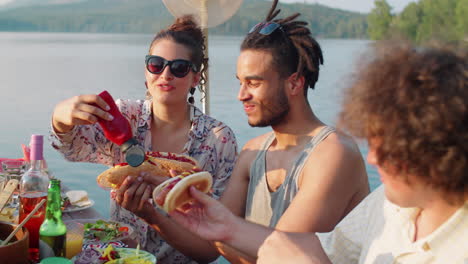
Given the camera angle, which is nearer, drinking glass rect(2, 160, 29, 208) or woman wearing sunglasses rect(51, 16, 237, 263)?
woman wearing sunglasses rect(51, 16, 237, 263)

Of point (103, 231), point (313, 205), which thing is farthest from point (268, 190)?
point (103, 231)

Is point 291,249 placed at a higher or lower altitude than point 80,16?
lower

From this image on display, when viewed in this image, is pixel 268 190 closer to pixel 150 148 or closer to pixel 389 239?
pixel 150 148

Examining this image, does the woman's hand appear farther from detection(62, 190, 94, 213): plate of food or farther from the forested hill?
the forested hill

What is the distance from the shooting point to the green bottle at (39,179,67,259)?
191 cm

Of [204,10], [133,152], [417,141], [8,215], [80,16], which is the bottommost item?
[8,215]

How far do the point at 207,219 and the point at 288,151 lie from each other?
2.35 ft

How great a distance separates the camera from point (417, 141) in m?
1.33

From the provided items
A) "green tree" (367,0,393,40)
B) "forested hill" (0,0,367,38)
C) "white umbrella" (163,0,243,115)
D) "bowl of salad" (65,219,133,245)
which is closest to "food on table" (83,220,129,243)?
"bowl of salad" (65,219,133,245)

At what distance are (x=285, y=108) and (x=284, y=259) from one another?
0.94m

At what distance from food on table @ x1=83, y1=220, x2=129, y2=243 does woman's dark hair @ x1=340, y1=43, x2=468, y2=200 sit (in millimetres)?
1374

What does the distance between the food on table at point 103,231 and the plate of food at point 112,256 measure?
0.20 meters

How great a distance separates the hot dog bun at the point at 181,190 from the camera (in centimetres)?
185

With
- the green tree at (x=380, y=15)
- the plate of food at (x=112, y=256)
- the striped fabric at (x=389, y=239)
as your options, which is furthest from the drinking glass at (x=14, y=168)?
the green tree at (x=380, y=15)
